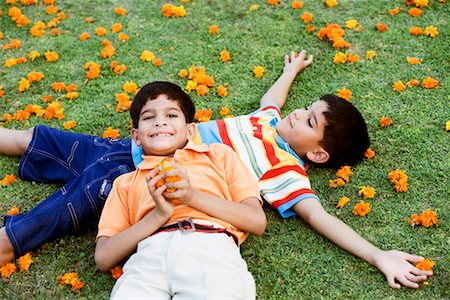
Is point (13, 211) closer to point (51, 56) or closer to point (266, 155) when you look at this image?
point (266, 155)

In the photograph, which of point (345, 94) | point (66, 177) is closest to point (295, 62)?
point (345, 94)

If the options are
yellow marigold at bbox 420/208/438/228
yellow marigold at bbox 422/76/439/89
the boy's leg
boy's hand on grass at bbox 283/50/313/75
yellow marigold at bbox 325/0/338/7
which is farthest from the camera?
yellow marigold at bbox 325/0/338/7

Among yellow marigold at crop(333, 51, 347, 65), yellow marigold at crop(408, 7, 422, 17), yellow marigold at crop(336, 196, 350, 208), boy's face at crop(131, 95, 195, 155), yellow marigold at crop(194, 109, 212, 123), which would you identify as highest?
boy's face at crop(131, 95, 195, 155)

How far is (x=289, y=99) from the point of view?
4.13 metres

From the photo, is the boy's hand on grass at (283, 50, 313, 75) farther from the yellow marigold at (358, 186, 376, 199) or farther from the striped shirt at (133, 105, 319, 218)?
the yellow marigold at (358, 186, 376, 199)

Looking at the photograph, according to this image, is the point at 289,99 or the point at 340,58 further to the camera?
the point at 340,58

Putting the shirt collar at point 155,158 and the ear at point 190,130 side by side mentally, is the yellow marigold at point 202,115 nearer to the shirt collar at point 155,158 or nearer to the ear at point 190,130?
the ear at point 190,130

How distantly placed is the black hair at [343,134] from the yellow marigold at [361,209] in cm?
35

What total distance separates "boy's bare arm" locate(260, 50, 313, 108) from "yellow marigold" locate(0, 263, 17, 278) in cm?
192

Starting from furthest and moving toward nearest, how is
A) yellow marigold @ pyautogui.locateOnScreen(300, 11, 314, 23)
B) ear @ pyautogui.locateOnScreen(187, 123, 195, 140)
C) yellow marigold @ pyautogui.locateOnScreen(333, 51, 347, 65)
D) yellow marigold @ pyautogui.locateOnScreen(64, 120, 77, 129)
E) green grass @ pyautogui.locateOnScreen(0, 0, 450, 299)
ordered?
yellow marigold @ pyautogui.locateOnScreen(300, 11, 314, 23) < yellow marigold @ pyautogui.locateOnScreen(333, 51, 347, 65) < yellow marigold @ pyautogui.locateOnScreen(64, 120, 77, 129) < ear @ pyautogui.locateOnScreen(187, 123, 195, 140) < green grass @ pyautogui.locateOnScreen(0, 0, 450, 299)

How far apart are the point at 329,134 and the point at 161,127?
3.45 feet

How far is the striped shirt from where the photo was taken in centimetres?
321

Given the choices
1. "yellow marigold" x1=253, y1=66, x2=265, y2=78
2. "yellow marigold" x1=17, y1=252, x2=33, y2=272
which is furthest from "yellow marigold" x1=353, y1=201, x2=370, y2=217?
"yellow marigold" x1=17, y1=252, x2=33, y2=272

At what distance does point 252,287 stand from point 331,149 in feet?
3.71
